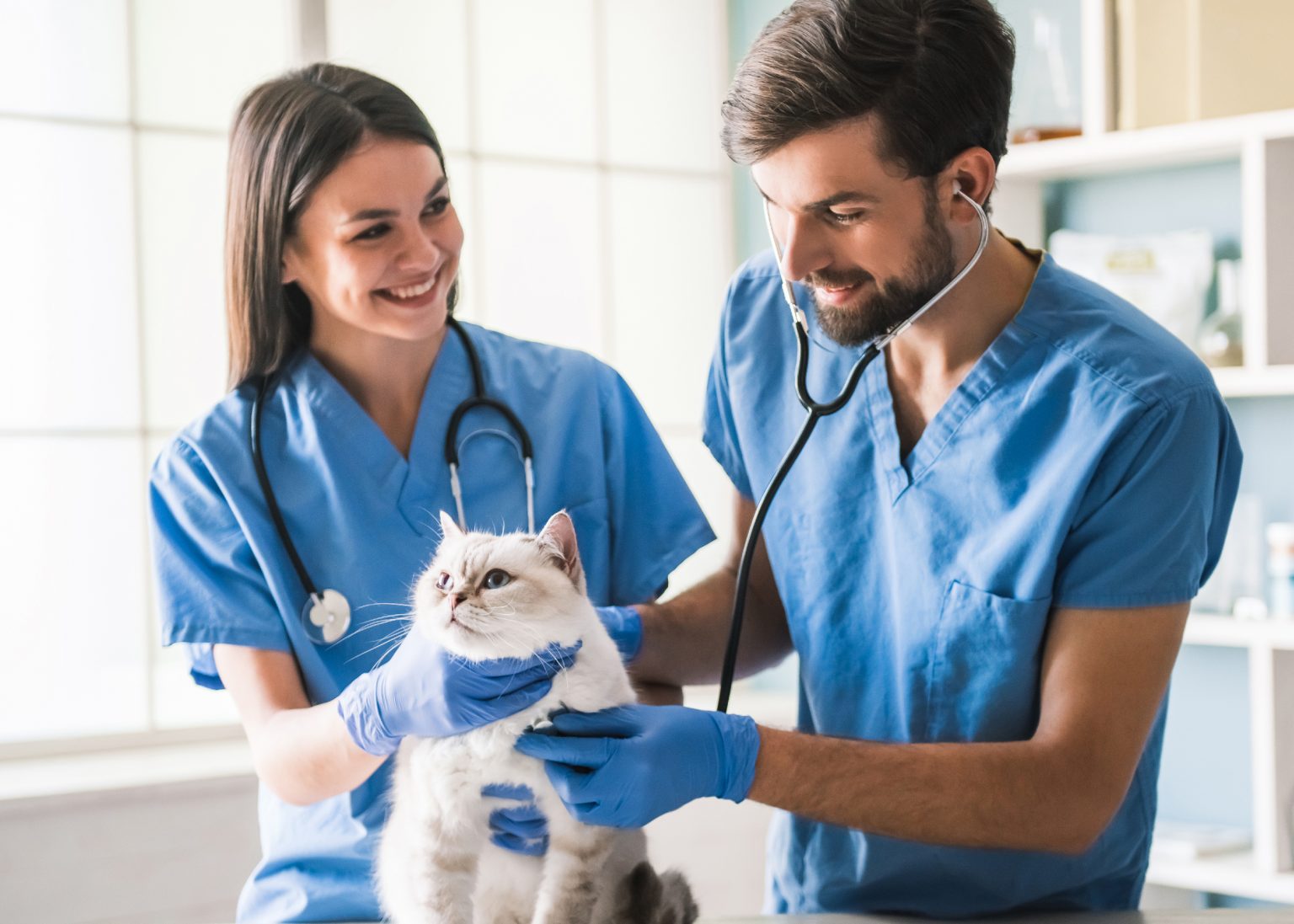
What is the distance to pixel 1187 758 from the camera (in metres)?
2.61

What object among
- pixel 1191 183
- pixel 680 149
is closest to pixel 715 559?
pixel 680 149

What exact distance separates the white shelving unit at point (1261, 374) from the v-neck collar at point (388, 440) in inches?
61.6

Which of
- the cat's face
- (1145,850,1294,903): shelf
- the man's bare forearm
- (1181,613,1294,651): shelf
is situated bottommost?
(1145,850,1294,903): shelf

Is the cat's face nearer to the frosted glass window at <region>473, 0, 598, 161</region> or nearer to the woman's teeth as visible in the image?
the woman's teeth

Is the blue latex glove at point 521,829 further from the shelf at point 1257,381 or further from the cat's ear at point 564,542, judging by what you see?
the shelf at point 1257,381

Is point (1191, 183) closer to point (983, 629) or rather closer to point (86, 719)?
point (983, 629)

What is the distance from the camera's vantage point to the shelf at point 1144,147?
89.0 inches

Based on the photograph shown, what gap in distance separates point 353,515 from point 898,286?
66 centimetres

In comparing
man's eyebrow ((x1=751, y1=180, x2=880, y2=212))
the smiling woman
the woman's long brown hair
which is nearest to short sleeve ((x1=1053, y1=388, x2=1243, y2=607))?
man's eyebrow ((x1=751, y1=180, x2=880, y2=212))

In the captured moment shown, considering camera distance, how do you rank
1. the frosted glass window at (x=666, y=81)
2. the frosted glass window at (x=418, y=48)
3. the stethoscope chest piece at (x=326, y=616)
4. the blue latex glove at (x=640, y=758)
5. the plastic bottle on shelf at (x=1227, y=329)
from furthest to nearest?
the frosted glass window at (x=666, y=81) < the frosted glass window at (x=418, y=48) < the plastic bottle on shelf at (x=1227, y=329) < the stethoscope chest piece at (x=326, y=616) < the blue latex glove at (x=640, y=758)

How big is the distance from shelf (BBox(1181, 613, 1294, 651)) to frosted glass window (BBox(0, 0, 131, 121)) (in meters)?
2.47

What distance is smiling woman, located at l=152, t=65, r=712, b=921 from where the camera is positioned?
1382 millimetres

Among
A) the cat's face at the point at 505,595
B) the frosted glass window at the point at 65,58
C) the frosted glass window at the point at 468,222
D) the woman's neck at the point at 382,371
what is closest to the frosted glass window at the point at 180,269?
the frosted glass window at the point at 65,58

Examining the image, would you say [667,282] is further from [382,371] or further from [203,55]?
[382,371]
